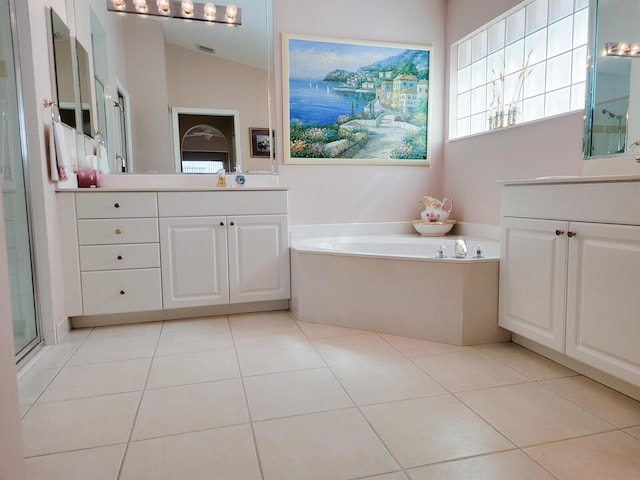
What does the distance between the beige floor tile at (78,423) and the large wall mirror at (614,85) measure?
98.1 inches

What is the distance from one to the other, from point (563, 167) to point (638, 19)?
2.56ft

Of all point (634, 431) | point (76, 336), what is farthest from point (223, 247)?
point (634, 431)

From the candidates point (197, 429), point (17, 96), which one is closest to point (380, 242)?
point (197, 429)

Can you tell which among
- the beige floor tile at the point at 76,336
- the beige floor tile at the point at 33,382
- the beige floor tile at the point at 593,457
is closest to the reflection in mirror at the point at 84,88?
the beige floor tile at the point at 76,336

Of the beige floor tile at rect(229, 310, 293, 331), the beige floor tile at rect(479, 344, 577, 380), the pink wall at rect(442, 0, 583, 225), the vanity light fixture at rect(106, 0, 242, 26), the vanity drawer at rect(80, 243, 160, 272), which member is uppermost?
the vanity light fixture at rect(106, 0, 242, 26)

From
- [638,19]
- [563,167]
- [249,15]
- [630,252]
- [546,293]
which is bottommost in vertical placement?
[546,293]

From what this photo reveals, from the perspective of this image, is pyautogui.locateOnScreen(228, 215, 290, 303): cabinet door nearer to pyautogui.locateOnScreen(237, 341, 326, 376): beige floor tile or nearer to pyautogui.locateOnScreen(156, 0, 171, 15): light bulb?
pyautogui.locateOnScreen(237, 341, 326, 376): beige floor tile

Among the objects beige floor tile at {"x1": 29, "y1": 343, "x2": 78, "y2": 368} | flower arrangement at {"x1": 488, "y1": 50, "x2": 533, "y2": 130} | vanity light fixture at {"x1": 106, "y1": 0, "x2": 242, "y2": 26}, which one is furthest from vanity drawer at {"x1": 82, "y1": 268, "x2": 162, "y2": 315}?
flower arrangement at {"x1": 488, "y1": 50, "x2": 533, "y2": 130}

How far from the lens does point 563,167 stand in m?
2.43

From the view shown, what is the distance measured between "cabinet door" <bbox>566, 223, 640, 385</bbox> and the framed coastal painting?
1.99 meters

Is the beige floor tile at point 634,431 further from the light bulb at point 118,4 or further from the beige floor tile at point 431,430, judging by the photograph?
the light bulb at point 118,4

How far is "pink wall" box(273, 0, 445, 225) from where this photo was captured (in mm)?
3189

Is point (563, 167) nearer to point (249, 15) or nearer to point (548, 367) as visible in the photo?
point (548, 367)

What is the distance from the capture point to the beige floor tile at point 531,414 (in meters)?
1.35
